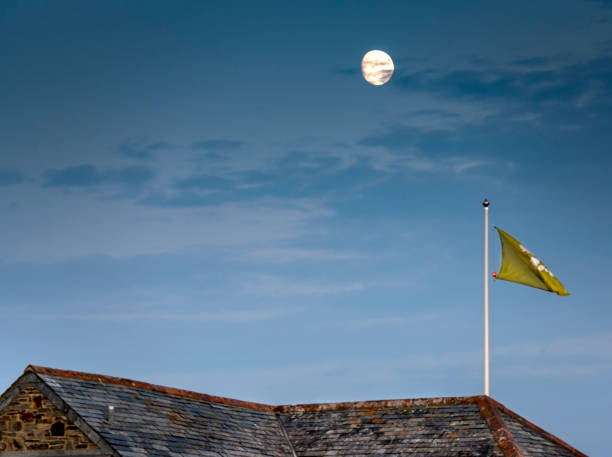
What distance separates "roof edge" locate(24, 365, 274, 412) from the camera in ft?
85.7

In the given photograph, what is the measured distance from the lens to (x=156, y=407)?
94.2 feet

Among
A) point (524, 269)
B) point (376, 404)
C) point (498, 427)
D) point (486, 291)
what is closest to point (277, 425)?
point (376, 404)

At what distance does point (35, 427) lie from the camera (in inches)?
979

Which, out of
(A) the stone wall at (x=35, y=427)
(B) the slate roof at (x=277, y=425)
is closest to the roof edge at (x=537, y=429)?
(B) the slate roof at (x=277, y=425)

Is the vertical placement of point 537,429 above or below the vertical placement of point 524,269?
below

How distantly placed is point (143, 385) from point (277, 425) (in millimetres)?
5139

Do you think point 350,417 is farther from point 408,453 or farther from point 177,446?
point 177,446

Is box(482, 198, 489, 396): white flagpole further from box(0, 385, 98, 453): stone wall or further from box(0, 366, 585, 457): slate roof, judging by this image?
box(0, 385, 98, 453): stone wall

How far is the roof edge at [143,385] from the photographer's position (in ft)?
85.7

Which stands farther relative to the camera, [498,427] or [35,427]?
[498,427]

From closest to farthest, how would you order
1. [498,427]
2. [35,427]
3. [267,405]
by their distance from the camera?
[35,427] → [498,427] → [267,405]

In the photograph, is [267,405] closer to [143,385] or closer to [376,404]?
[376,404]

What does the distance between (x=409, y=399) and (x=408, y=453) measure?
10.4 ft

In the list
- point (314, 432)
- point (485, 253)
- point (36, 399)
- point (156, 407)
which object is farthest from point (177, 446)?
point (485, 253)
